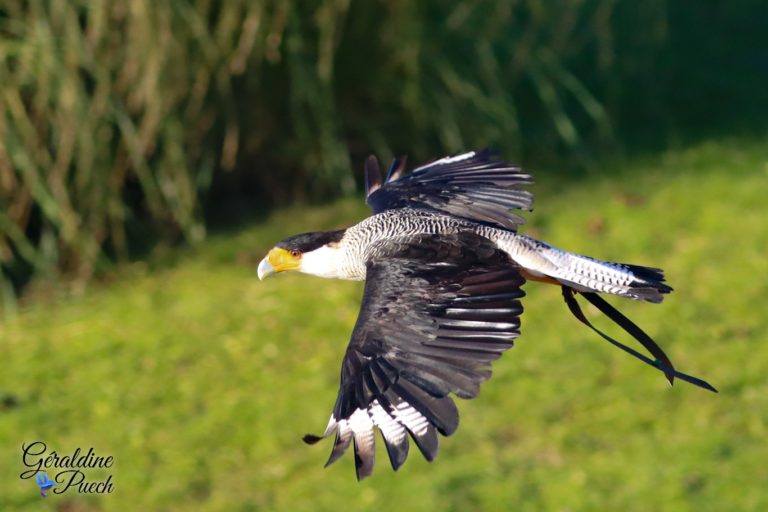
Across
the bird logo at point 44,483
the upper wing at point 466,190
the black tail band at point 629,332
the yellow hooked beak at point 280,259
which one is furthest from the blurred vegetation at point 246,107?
the black tail band at point 629,332

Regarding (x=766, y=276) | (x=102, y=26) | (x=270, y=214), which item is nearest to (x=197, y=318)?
(x=270, y=214)

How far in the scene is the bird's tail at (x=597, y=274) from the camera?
3.84m

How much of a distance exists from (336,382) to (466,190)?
6.13 ft

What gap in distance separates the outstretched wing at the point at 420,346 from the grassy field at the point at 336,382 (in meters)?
1.91

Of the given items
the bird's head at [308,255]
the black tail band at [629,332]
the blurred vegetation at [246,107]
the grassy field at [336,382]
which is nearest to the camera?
the black tail band at [629,332]

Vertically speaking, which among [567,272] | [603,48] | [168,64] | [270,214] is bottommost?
[270,214]

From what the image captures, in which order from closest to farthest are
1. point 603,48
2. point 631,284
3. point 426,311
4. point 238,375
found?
point 426,311 < point 631,284 < point 238,375 < point 603,48

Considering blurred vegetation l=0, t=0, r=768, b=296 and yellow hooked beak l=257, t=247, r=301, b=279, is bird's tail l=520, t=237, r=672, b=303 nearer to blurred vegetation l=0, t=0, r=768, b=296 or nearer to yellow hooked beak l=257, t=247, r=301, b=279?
yellow hooked beak l=257, t=247, r=301, b=279

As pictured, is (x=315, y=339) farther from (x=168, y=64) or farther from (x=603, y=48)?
(x=603, y=48)

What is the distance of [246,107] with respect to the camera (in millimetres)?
7277

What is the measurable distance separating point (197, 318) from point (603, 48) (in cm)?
331

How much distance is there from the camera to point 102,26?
665 cm

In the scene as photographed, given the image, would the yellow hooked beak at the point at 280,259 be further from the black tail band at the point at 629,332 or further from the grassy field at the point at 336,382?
the grassy field at the point at 336,382

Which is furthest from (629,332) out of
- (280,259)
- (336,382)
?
(336,382)
